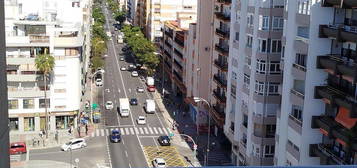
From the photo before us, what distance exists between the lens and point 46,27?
79562 millimetres

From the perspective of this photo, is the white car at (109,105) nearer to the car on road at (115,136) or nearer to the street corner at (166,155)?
the car on road at (115,136)

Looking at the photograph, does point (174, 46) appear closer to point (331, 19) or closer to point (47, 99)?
point (47, 99)

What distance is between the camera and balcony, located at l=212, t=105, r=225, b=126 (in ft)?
234

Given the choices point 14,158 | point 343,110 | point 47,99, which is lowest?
point 14,158

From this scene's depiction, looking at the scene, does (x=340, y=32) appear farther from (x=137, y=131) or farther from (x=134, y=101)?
(x=134, y=101)

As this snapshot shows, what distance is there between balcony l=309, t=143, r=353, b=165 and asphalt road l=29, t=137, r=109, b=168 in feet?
→ 107

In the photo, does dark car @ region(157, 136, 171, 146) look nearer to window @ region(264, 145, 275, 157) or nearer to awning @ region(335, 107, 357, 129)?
window @ region(264, 145, 275, 157)

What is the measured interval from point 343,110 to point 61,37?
2085 inches

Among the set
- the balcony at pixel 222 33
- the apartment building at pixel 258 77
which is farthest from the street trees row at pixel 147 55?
the apartment building at pixel 258 77

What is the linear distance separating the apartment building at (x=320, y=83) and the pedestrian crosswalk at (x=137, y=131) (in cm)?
3948

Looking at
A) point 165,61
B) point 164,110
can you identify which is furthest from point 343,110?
point 165,61

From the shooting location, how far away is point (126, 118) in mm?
90938

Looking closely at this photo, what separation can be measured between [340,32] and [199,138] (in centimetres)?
4479

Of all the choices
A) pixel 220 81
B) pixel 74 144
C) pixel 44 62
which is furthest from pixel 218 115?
pixel 44 62
